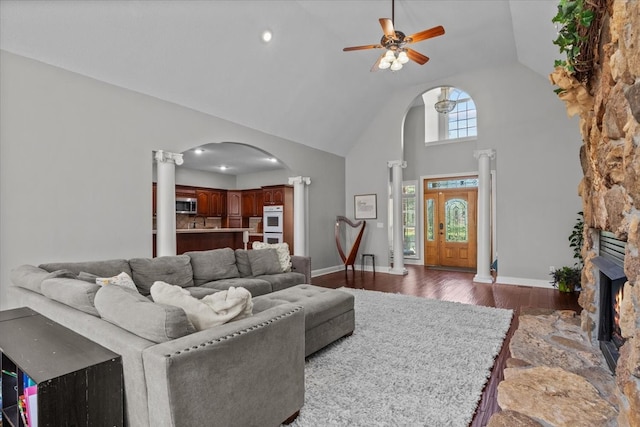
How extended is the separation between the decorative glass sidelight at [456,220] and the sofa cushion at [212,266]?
18.8 feet

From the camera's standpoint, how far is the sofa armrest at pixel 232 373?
4.23 feet

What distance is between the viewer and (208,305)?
173cm

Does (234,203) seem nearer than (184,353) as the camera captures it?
No

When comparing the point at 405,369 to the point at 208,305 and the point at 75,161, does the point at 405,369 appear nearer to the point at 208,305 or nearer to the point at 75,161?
the point at 208,305

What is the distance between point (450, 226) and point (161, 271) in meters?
6.73

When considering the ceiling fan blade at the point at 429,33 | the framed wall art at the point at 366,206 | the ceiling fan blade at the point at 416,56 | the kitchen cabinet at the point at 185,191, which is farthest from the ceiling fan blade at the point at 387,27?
the kitchen cabinet at the point at 185,191

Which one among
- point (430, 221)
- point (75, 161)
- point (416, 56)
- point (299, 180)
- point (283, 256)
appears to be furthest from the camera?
point (430, 221)

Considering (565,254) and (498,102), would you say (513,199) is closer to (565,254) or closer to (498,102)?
(565,254)

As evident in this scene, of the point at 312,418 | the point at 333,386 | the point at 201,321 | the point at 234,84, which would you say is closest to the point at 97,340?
the point at 201,321

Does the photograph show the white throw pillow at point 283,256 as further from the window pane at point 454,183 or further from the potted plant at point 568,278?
the window pane at point 454,183

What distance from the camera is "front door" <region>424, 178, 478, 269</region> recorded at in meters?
7.73

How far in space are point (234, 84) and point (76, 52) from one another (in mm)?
1874

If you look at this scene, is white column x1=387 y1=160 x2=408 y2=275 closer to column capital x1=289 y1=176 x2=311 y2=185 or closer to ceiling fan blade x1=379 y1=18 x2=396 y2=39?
column capital x1=289 y1=176 x2=311 y2=185

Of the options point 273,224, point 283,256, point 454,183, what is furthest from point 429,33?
point 273,224
